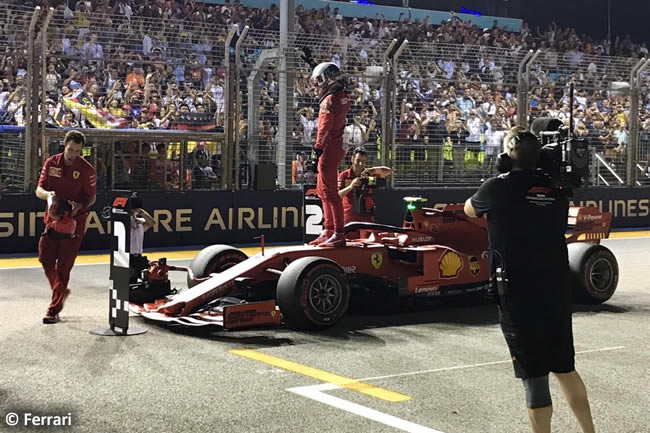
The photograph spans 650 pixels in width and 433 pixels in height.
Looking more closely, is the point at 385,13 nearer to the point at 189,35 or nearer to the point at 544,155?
the point at 189,35

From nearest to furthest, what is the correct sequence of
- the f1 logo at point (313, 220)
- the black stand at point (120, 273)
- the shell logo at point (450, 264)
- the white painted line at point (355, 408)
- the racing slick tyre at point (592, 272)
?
the white painted line at point (355, 408) < the black stand at point (120, 273) < the shell logo at point (450, 264) < the racing slick tyre at point (592, 272) < the f1 logo at point (313, 220)

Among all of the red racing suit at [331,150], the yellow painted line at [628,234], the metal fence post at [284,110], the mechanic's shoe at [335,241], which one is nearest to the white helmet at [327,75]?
the red racing suit at [331,150]

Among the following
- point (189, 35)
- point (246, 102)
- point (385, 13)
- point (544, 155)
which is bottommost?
point (544, 155)

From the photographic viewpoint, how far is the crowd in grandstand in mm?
15336

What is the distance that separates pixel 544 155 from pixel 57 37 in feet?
38.0

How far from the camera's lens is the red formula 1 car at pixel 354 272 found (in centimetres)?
858

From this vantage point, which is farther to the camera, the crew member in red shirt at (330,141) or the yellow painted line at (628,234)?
the yellow painted line at (628,234)

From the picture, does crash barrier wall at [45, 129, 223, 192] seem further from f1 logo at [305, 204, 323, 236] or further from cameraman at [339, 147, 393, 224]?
f1 logo at [305, 204, 323, 236]

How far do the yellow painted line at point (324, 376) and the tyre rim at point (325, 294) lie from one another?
96 cm

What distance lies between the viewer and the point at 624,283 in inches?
480

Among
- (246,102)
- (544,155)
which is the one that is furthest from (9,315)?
(246,102)

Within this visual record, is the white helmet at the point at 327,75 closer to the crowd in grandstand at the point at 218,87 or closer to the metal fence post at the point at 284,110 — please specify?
the crowd in grandstand at the point at 218,87

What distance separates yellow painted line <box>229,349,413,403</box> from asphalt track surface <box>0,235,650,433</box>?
0.6 inches

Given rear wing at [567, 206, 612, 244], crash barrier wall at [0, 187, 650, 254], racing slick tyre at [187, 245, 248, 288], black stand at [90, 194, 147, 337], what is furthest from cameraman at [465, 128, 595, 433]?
crash barrier wall at [0, 187, 650, 254]
